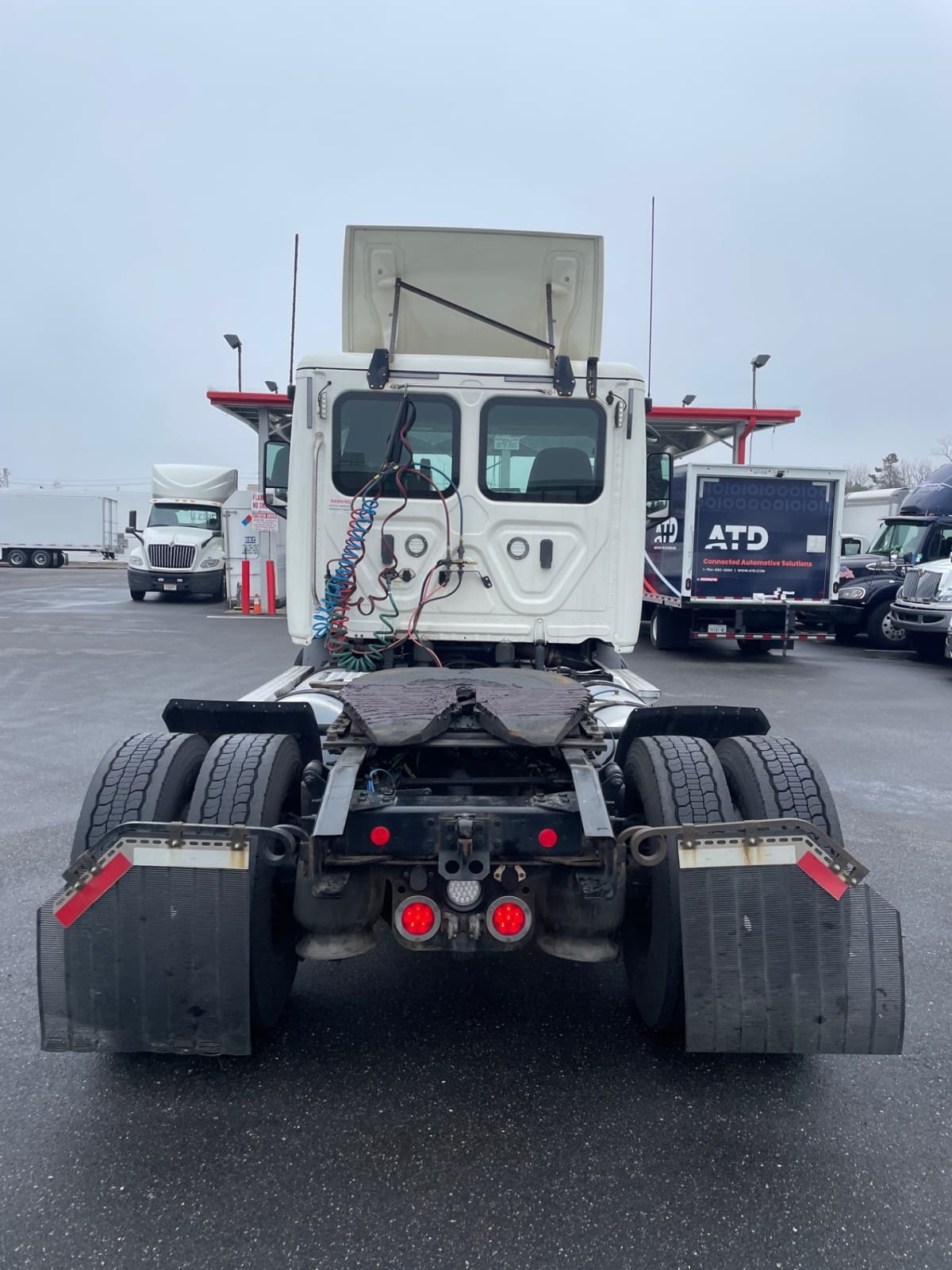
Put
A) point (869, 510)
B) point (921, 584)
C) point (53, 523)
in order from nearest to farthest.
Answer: point (921, 584), point (869, 510), point (53, 523)

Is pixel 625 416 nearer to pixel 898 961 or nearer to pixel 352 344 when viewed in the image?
pixel 352 344

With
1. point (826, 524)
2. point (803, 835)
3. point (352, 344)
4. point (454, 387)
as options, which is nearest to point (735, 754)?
point (803, 835)

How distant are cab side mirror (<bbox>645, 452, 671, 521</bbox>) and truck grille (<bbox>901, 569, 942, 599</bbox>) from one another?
34.7 ft

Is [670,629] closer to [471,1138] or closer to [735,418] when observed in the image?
[735,418]

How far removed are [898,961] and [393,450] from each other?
347cm

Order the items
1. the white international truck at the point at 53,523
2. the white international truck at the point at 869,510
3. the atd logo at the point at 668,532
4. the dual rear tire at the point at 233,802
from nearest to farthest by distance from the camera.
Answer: the dual rear tire at the point at 233,802 → the atd logo at the point at 668,532 → the white international truck at the point at 869,510 → the white international truck at the point at 53,523

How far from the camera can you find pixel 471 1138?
104 inches

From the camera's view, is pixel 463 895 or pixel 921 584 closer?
pixel 463 895

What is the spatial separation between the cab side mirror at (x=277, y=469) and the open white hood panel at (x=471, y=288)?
706 millimetres

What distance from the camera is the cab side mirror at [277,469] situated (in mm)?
5309

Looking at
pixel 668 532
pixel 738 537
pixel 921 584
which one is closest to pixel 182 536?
pixel 668 532

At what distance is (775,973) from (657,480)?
3.33 m

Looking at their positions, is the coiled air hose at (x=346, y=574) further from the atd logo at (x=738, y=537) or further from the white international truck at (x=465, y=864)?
the atd logo at (x=738, y=537)

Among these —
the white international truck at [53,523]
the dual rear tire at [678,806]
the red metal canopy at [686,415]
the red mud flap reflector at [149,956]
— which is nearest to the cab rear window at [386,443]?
the dual rear tire at [678,806]
